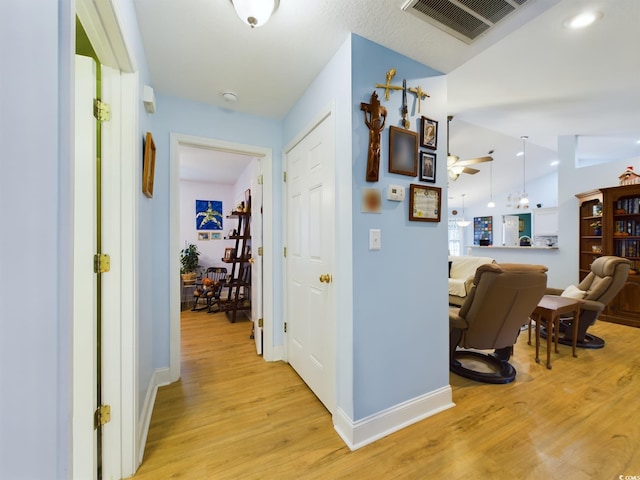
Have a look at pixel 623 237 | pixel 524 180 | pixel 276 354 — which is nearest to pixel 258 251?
pixel 276 354

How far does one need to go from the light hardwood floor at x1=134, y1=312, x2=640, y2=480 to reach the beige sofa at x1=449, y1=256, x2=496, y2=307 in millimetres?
1514

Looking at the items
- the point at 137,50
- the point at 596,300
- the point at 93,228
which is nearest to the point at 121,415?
the point at 93,228

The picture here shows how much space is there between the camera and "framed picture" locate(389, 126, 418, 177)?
1.65 metres

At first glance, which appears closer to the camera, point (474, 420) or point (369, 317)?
point (369, 317)

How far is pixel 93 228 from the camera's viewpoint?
1.22 m

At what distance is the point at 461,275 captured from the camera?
4.44 meters

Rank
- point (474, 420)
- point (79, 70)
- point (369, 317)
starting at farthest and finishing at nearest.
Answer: point (474, 420)
point (369, 317)
point (79, 70)

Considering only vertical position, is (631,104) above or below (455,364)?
above

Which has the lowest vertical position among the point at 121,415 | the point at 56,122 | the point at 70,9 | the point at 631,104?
the point at 121,415

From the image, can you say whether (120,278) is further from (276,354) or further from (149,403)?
(276,354)

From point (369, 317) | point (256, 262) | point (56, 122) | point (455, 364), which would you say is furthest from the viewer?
point (256, 262)

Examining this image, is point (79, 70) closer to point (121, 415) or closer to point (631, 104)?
point (121, 415)

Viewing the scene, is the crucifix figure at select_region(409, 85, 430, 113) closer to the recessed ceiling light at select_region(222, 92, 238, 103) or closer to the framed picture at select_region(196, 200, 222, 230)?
the recessed ceiling light at select_region(222, 92, 238, 103)

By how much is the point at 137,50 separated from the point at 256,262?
1839mm
